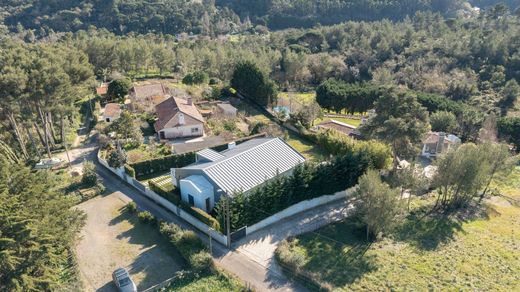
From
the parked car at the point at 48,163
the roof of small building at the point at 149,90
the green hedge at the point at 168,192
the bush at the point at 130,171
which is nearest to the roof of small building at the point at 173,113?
the roof of small building at the point at 149,90

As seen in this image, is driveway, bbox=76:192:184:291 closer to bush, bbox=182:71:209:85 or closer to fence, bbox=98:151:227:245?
fence, bbox=98:151:227:245

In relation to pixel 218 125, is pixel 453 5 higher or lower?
higher

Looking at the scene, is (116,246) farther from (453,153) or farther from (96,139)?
(453,153)

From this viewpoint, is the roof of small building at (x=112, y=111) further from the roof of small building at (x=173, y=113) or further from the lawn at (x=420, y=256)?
the lawn at (x=420, y=256)

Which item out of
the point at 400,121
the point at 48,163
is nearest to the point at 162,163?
the point at 48,163

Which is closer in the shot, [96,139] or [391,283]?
[391,283]

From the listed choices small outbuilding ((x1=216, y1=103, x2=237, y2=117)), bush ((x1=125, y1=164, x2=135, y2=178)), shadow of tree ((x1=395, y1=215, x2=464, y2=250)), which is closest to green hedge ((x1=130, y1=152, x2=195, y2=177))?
bush ((x1=125, y1=164, x2=135, y2=178))

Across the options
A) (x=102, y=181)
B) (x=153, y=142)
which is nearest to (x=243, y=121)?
(x=153, y=142)
